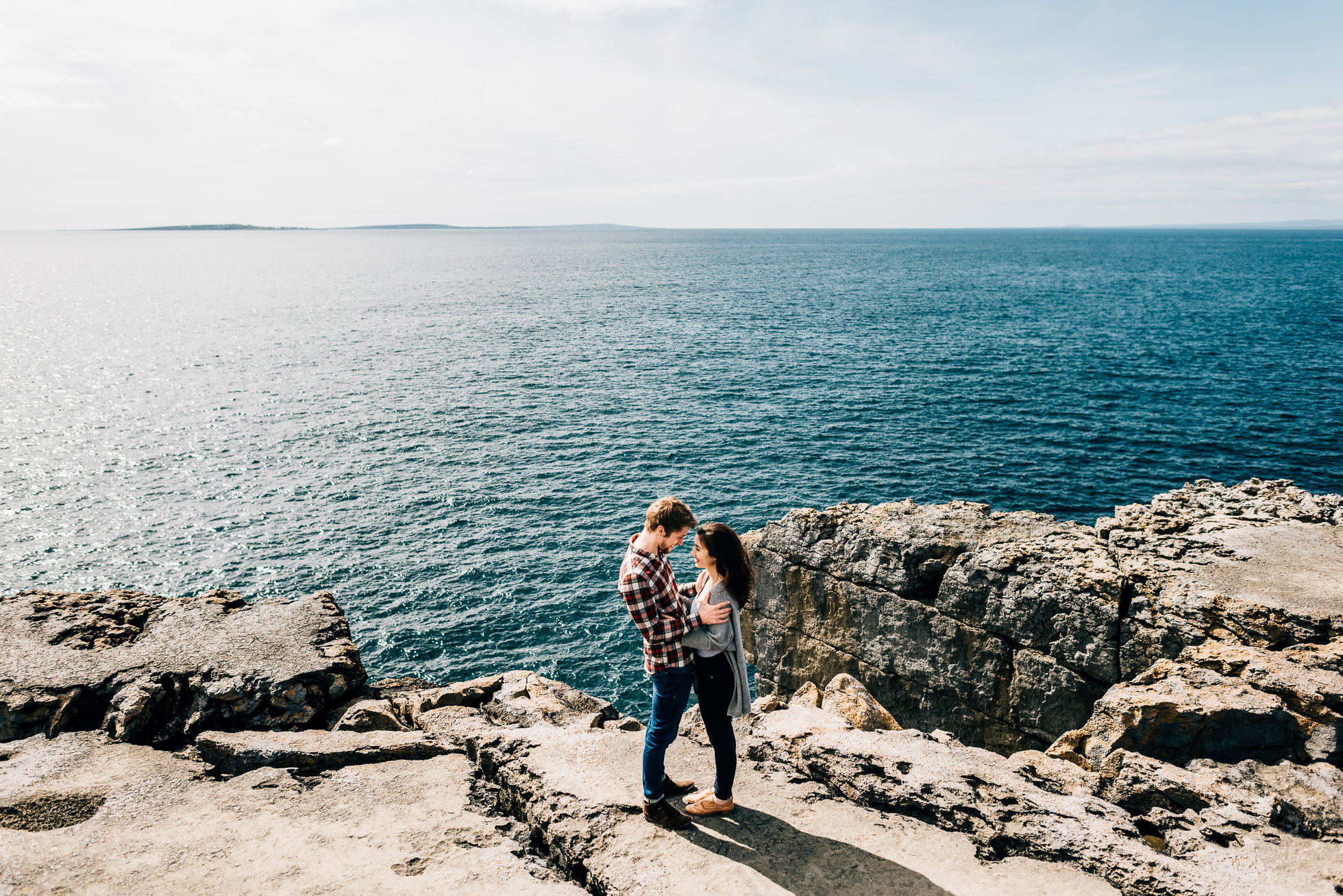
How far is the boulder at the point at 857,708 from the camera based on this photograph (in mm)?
11102

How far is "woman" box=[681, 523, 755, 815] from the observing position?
696cm

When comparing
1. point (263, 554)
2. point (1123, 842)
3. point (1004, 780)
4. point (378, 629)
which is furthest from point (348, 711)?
point (263, 554)

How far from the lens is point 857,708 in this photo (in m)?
11.4

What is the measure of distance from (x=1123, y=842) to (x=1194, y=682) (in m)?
4.72

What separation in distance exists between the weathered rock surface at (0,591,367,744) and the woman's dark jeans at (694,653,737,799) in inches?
311

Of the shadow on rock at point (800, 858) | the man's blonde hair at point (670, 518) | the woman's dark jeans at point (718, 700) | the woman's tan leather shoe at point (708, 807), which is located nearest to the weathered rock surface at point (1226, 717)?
the shadow on rock at point (800, 858)

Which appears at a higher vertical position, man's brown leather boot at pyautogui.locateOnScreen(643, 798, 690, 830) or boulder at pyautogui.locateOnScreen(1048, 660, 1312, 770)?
man's brown leather boot at pyautogui.locateOnScreen(643, 798, 690, 830)

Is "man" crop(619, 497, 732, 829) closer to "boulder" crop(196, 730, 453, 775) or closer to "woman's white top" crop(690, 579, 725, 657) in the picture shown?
"woman's white top" crop(690, 579, 725, 657)

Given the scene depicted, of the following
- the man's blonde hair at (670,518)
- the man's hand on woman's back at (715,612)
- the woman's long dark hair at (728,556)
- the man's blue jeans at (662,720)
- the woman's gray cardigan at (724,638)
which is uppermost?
the man's blonde hair at (670,518)

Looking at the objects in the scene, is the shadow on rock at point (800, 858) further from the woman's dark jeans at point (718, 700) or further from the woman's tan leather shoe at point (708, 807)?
the woman's dark jeans at point (718, 700)

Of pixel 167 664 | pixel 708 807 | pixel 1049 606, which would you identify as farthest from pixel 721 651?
pixel 167 664

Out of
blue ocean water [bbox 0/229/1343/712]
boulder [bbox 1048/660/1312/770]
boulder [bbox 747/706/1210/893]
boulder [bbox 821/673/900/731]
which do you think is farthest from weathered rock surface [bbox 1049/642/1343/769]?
blue ocean water [bbox 0/229/1343/712]

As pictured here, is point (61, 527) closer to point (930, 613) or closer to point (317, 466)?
point (317, 466)

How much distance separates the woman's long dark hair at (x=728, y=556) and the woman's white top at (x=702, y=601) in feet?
0.19
